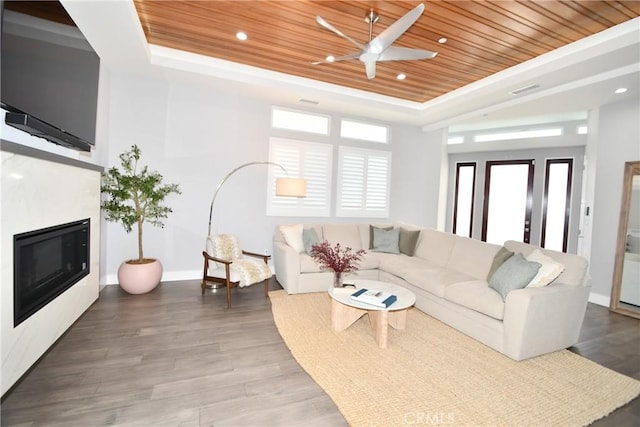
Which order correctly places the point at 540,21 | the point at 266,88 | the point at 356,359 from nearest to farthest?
the point at 356,359 < the point at 540,21 < the point at 266,88

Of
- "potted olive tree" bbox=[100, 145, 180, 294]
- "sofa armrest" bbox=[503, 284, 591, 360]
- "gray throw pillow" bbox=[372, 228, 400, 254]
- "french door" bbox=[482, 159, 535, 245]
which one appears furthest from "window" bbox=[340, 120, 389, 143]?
"sofa armrest" bbox=[503, 284, 591, 360]

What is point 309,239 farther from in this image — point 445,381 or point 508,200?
point 508,200

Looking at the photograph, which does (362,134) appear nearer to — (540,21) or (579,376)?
(540,21)

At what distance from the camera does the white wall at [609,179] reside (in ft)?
14.1

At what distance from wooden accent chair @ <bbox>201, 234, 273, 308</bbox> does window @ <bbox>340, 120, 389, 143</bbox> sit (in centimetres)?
313

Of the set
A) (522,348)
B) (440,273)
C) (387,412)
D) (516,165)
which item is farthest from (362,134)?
(387,412)

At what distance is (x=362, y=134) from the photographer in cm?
621

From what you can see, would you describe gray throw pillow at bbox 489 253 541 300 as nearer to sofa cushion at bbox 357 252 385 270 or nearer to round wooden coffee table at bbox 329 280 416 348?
round wooden coffee table at bbox 329 280 416 348

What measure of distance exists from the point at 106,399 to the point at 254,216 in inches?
138

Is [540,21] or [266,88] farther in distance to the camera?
[266,88]

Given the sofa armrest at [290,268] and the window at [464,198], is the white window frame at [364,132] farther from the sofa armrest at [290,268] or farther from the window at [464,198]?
the window at [464,198]

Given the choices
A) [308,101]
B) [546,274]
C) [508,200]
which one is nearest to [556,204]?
[508,200]

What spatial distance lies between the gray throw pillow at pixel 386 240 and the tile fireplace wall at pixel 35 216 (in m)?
4.01

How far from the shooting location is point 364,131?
6.24m
